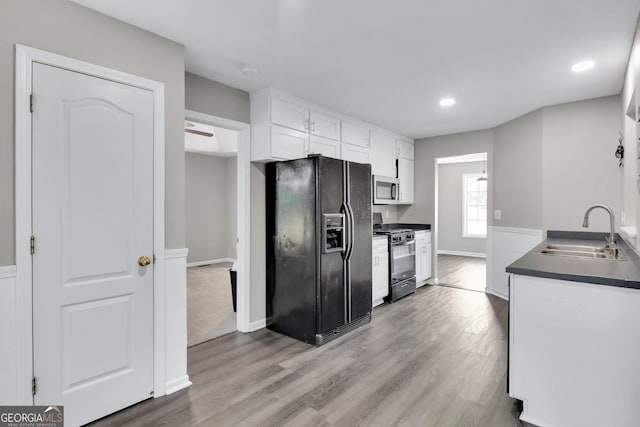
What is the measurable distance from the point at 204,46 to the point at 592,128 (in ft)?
13.3

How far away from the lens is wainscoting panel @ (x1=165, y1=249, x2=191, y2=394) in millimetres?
2318

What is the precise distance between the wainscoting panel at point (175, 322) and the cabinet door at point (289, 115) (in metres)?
1.65

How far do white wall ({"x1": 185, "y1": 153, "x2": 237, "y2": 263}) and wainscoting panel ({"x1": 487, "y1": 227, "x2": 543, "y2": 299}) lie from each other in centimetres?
548

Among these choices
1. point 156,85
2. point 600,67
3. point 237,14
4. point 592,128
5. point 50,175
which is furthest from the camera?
point 592,128

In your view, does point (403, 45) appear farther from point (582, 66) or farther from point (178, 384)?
point (178, 384)

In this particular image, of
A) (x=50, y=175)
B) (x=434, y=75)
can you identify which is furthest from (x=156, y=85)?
(x=434, y=75)

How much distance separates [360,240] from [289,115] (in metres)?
1.54

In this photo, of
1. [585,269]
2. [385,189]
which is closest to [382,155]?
[385,189]

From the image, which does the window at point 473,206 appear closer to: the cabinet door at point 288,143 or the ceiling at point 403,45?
the ceiling at point 403,45

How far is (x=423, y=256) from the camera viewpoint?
5.27 meters

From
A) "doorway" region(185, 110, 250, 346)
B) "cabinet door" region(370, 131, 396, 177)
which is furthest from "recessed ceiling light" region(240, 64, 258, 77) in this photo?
"cabinet door" region(370, 131, 396, 177)

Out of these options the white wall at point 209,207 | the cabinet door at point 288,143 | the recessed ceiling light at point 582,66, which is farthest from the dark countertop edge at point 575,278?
the white wall at point 209,207

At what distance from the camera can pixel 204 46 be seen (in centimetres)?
244

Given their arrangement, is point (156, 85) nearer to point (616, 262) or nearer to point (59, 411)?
point (59, 411)
